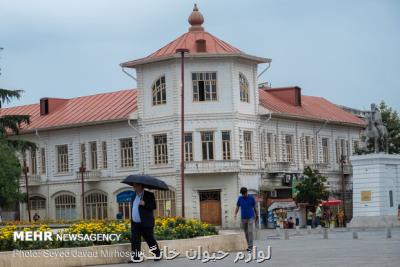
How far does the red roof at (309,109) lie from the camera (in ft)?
222

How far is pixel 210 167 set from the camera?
200ft

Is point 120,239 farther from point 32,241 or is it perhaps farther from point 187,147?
point 187,147

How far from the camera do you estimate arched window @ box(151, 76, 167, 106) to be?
206ft

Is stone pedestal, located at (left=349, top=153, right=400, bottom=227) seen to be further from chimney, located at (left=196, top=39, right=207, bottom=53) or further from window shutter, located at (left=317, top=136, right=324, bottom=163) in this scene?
window shutter, located at (left=317, top=136, right=324, bottom=163)

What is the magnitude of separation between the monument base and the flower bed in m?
26.6

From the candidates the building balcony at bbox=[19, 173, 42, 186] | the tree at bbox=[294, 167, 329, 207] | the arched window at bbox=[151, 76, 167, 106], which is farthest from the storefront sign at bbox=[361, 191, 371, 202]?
the building balcony at bbox=[19, 173, 42, 186]

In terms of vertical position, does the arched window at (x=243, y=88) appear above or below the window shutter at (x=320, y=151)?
above

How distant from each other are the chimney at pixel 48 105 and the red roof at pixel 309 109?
1431cm

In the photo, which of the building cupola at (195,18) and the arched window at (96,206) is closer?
the building cupola at (195,18)

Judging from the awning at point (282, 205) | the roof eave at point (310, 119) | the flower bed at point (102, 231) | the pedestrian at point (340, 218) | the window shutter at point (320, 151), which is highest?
the roof eave at point (310, 119)

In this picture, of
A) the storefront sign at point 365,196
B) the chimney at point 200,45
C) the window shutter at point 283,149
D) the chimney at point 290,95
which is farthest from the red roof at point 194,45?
the storefront sign at point 365,196

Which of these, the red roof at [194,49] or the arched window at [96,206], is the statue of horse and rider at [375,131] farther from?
the arched window at [96,206]

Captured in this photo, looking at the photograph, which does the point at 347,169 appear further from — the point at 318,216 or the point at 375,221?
the point at 375,221

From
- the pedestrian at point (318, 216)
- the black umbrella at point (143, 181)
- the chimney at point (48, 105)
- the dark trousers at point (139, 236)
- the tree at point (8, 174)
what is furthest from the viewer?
the chimney at point (48, 105)
